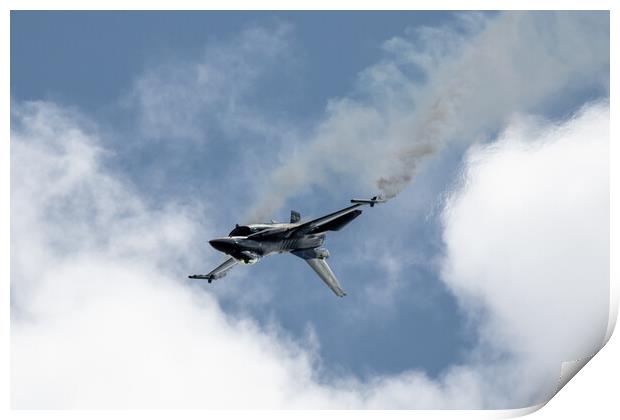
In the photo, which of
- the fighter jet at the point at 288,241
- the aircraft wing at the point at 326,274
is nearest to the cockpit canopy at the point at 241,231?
the fighter jet at the point at 288,241

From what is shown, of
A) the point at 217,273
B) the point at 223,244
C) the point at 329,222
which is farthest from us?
the point at 217,273

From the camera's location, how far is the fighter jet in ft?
233

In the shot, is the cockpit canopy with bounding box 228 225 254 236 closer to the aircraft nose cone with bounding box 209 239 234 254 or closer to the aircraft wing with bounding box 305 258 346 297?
the aircraft nose cone with bounding box 209 239 234 254

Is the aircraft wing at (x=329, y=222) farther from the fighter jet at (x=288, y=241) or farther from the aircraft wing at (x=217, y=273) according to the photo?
the aircraft wing at (x=217, y=273)

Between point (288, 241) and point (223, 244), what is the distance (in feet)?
20.4

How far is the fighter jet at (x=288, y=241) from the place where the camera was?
233ft

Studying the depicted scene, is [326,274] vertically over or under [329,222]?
over

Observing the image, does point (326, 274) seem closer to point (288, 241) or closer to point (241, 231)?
point (288, 241)

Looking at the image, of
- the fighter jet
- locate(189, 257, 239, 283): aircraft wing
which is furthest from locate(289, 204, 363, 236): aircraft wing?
locate(189, 257, 239, 283): aircraft wing

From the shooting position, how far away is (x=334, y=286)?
266ft

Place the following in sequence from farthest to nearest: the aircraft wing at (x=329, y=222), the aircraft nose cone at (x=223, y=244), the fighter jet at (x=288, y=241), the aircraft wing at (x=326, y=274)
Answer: the aircraft wing at (x=326, y=274)
the aircraft wing at (x=329, y=222)
the fighter jet at (x=288, y=241)
the aircraft nose cone at (x=223, y=244)

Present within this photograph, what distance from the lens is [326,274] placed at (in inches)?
3159

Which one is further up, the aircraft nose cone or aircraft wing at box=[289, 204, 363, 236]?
aircraft wing at box=[289, 204, 363, 236]

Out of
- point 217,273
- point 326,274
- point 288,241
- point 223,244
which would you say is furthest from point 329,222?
point 217,273
